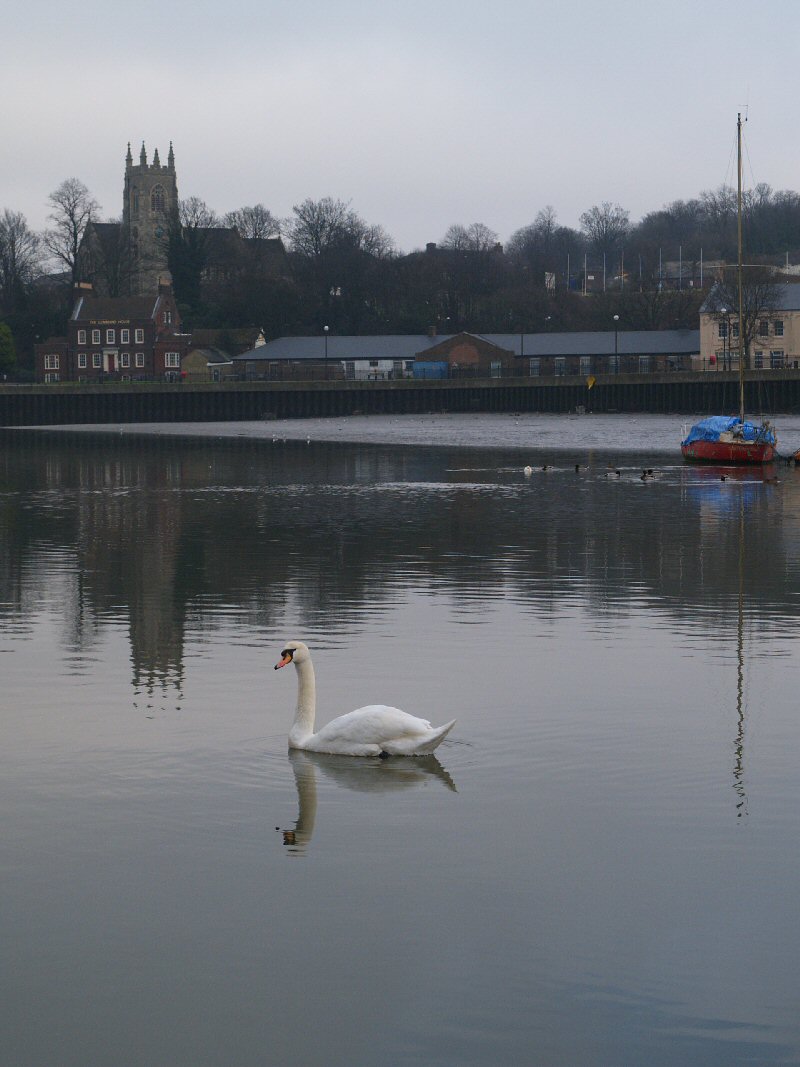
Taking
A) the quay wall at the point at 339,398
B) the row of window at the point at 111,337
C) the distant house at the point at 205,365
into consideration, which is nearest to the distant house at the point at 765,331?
the quay wall at the point at 339,398

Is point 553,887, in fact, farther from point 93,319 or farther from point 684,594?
point 93,319

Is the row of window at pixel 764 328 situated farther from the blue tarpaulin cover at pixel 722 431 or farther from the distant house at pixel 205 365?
the blue tarpaulin cover at pixel 722 431

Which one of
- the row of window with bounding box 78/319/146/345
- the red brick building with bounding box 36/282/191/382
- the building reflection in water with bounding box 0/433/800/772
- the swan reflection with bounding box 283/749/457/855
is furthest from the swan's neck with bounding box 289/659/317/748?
the row of window with bounding box 78/319/146/345

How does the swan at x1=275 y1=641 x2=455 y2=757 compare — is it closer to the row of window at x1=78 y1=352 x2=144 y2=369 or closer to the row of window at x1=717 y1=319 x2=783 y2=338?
the row of window at x1=717 y1=319 x2=783 y2=338

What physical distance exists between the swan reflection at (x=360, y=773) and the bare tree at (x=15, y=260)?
162793 millimetres

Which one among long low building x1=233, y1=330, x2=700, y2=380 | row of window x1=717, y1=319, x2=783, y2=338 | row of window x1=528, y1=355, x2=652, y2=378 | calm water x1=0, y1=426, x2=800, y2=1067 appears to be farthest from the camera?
long low building x1=233, y1=330, x2=700, y2=380

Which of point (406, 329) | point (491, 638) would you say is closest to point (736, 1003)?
point (491, 638)

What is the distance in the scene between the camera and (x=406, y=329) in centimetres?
16375

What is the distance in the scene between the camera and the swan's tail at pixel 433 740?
1250 cm

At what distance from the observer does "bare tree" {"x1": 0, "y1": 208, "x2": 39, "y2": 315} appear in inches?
6708

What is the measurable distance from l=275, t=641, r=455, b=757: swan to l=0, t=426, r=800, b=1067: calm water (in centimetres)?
17

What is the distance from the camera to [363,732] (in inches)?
509

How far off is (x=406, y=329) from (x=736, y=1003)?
157 meters

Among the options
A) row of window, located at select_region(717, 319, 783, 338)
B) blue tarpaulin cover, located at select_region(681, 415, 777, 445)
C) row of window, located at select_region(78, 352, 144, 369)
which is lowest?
blue tarpaulin cover, located at select_region(681, 415, 777, 445)
